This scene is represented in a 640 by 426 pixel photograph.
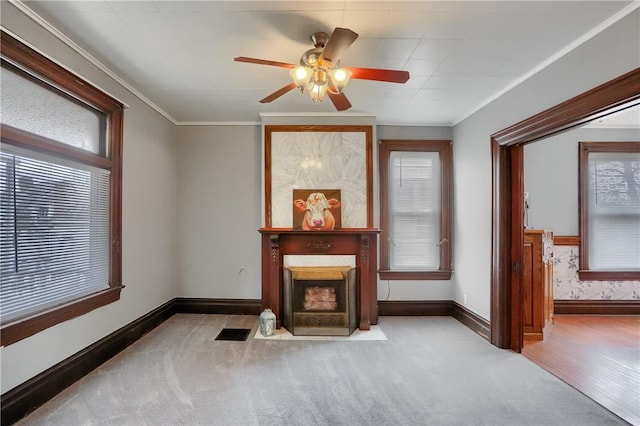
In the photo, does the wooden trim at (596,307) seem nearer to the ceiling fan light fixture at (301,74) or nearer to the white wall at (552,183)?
the white wall at (552,183)

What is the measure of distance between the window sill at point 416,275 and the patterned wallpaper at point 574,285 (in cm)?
159

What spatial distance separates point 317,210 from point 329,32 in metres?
2.10

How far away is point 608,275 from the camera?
177 inches

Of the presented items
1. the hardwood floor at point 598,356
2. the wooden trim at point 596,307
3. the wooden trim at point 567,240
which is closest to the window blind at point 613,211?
the wooden trim at point 567,240

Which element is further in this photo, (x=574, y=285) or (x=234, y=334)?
(x=574, y=285)

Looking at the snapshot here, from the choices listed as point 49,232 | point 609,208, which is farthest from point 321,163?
point 609,208

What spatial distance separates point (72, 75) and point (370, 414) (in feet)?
11.0

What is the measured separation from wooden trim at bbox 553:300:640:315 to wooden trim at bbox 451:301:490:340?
1.50 m

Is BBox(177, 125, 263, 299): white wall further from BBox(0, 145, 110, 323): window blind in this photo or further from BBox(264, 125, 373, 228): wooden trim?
BBox(0, 145, 110, 323): window blind

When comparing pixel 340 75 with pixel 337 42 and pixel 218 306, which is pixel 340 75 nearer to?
pixel 337 42

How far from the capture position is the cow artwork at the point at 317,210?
392cm

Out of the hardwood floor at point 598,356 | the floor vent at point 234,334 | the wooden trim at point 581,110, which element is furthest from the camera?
the floor vent at point 234,334

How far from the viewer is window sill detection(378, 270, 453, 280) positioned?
4.42 meters

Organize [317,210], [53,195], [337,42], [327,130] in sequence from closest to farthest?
[337,42], [53,195], [317,210], [327,130]
